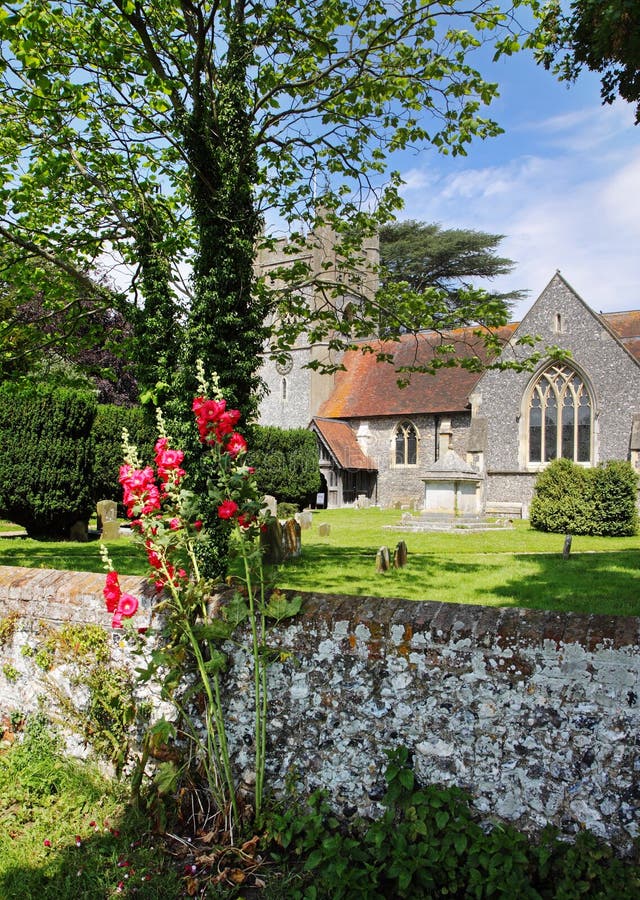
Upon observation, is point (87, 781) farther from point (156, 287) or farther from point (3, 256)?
point (3, 256)

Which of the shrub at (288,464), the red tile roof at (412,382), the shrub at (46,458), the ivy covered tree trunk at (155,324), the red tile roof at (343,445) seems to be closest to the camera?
the ivy covered tree trunk at (155,324)

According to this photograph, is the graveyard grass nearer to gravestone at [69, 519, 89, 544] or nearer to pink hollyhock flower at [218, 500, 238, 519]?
pink hollyhock flower at [218, 500, 238, 519]

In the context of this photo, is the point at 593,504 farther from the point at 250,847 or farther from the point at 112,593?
the point at 112,593

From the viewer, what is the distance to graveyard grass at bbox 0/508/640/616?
8195 mm

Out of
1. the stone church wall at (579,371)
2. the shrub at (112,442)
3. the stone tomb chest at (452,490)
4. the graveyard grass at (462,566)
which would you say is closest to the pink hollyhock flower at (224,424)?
the graveyard grass at (462,566)

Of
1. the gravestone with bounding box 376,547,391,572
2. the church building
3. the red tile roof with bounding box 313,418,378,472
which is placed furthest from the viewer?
the red tile roof with bounding box 313,418,378,472

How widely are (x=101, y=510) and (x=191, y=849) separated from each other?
13541mm

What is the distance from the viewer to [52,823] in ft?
12.5

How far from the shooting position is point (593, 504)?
1870 centimetres

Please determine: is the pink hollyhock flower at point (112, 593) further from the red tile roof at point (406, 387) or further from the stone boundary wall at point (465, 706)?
the red tile roof at point (406, 387)

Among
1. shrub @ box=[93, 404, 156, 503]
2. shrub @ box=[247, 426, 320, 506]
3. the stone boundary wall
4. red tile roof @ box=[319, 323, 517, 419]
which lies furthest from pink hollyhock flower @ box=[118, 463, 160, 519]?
red tile roof @ box=[319, 323, 517, 419]

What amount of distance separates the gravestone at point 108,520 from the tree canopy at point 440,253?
3054cm

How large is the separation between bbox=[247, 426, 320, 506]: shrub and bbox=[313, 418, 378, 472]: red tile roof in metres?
0.94

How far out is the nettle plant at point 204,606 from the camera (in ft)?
11.6
